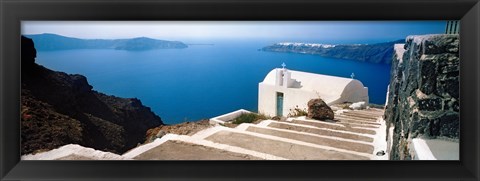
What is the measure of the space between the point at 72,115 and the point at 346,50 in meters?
2.95

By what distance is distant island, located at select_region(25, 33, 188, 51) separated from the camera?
283 cm

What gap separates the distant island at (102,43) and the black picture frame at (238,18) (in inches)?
28.8

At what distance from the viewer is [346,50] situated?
396 cm

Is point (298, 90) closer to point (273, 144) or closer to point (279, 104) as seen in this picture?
point (279, 104)

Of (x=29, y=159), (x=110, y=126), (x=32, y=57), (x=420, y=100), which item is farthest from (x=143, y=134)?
(x=420, y=100)

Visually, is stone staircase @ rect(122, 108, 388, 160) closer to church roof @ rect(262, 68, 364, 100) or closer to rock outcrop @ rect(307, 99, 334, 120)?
rock outcrop @ rect(307, 99, 334, 120)

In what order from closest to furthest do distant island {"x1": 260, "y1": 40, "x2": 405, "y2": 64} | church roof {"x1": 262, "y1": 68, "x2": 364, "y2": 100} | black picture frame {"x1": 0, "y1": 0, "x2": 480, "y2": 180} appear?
black picture frame {"x1": 0, "y1": 0, "x2": 480, "y2": 180} → distant island {"x1": 260, "y1": 40, "x2": 405, "y2": 64} → church roof {"x1": 262, "y1": 68, "x2": 364, "y2": 100}

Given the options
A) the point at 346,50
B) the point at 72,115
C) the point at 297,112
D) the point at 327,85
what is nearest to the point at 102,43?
the point at 72,115

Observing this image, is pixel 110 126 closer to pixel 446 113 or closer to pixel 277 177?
pixel 277 177

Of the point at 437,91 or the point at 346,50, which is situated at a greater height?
the point at 346,50

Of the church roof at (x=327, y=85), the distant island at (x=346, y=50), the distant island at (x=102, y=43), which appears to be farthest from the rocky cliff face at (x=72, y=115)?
the church roof at (x=327, y=85)

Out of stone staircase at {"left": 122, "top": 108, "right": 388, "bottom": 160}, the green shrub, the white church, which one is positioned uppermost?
the white church

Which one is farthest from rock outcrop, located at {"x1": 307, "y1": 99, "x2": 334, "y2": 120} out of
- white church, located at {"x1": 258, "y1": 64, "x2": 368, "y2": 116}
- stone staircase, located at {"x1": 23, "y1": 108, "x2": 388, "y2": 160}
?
white church, located at {"x1": 258, "y1": 64, "x2": 368, "y2": 116}

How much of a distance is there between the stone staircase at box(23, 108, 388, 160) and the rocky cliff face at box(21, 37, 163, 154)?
1.91 feet
